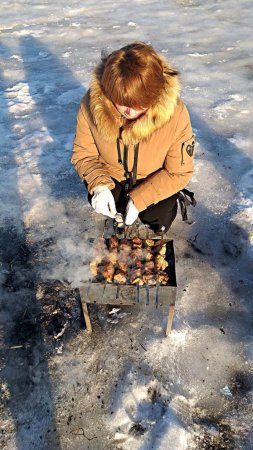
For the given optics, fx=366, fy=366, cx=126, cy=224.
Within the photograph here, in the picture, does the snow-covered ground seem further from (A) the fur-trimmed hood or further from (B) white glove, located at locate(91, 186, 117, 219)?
(A) the fur-trimmed hood

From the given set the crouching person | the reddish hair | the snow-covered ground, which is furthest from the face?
the snow-covered ground

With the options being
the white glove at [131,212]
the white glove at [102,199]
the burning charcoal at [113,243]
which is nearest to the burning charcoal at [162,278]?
the burning charcoal at [113,243]

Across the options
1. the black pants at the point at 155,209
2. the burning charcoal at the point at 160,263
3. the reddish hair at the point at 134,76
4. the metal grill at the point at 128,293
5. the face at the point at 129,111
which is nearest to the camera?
the reddish hair at the point at 134,76

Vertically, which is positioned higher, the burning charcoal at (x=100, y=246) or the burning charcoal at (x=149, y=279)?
the burning charcoal at (x=100, y=246)

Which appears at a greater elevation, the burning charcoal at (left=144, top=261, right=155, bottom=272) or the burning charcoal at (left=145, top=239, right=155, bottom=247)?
the burning charcoal at (left=145, top=239, right=155, bottom=247)

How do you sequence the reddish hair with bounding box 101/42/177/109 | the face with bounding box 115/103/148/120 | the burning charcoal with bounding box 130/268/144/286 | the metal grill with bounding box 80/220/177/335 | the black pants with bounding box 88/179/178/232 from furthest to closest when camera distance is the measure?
the black pants with bounding box 88/179/178/232, the burning charcoal with bounding box 130/268/144/286, the metal grill with bounding box 80/220/177/335, the face with bounding box 115/103/148/120, the reddish hair with bounding box 101/42/177/109

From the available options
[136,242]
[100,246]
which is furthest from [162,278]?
[100,246]

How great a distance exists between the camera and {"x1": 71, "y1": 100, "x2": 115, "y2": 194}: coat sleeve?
2713 millimetres

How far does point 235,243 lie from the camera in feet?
11.1

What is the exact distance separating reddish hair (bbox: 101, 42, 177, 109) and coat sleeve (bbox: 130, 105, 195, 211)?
2.16 feet

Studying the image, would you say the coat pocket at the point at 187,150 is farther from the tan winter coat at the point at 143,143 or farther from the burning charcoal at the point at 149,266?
the burning charcoal at the point at 149,266

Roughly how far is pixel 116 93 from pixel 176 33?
6.45 metres

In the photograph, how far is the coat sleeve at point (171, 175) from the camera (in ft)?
8.50

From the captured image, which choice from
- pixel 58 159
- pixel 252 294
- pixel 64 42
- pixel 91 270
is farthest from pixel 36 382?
pixel 64 42
